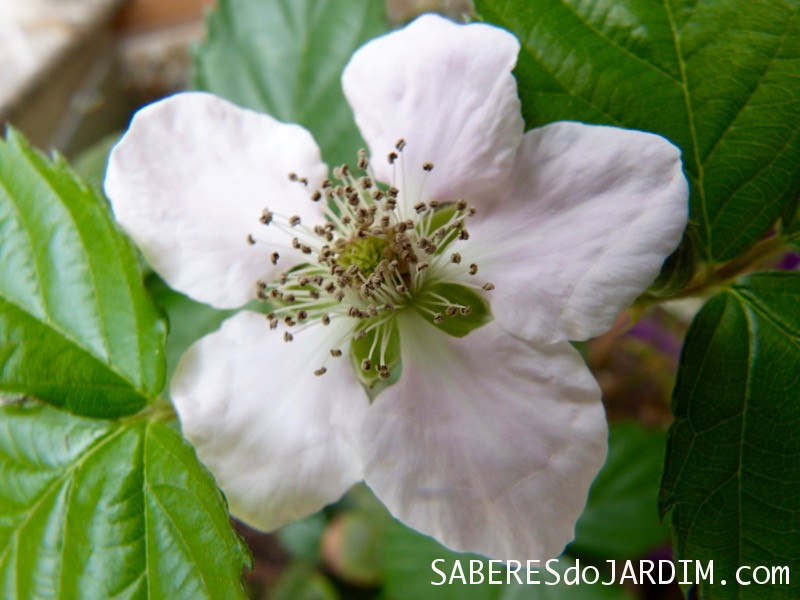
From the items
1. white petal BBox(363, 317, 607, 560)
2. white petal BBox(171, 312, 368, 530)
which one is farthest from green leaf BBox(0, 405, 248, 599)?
white petal BBox(363, 317, 607, 560)

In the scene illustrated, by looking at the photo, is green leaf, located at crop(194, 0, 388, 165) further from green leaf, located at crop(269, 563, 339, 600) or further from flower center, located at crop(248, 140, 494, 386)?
green leaf, located at crop(269, 563, 339, 600)

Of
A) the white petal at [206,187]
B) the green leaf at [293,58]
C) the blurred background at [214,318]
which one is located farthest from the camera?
the blurred background at [214,318]

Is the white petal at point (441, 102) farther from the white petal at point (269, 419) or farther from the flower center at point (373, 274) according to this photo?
the white petal at point (269, 419)

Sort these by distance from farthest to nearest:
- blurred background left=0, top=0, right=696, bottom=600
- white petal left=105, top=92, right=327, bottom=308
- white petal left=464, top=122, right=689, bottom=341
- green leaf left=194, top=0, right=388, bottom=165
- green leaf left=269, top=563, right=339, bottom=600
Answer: green leaf left=269, top=563, right=339, bottom=600, blurred background left=0, top=0, right=696, bottom=600, green leaf left=194, top=0, right=388, bottom=165, white petal left=105, top=92, right=327, bottom=308, white petal left=464, top=122, right=689, bottom=341

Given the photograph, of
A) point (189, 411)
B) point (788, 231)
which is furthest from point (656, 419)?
point (189, 411)

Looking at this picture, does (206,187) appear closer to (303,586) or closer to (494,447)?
(494,447)

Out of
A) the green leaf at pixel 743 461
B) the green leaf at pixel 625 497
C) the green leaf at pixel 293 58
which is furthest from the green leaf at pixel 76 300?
the green leaf at pixel 625 497
